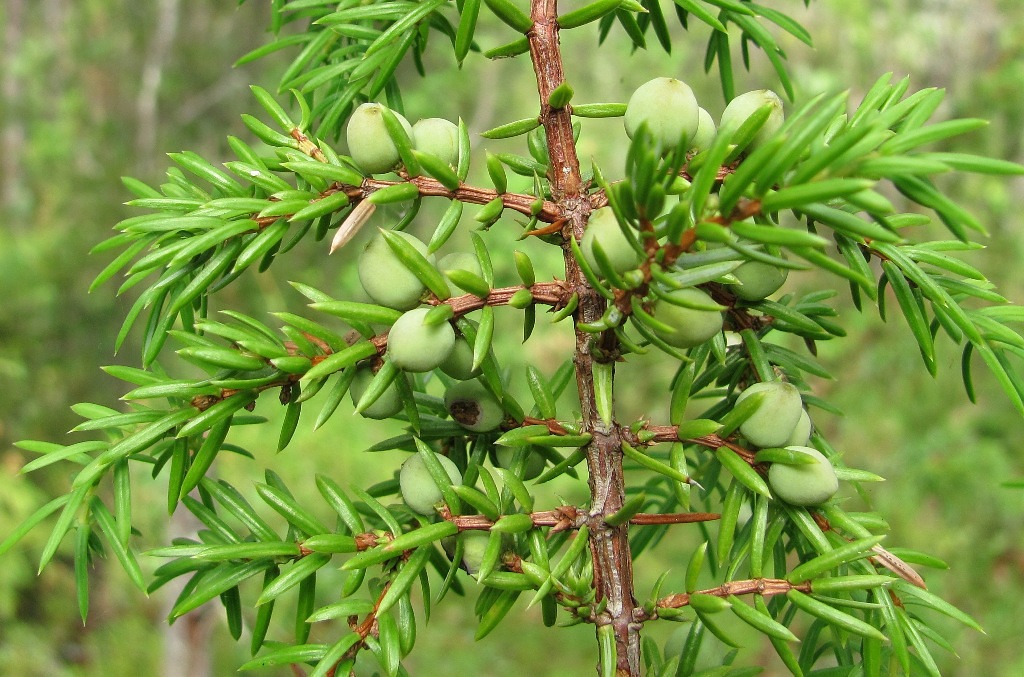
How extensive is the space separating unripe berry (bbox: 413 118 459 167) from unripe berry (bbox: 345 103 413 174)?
3cm

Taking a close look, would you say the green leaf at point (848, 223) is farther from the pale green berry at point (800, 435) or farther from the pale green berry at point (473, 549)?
the pale green berry at point (473, 549)

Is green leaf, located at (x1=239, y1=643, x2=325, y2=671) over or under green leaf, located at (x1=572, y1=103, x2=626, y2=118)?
under

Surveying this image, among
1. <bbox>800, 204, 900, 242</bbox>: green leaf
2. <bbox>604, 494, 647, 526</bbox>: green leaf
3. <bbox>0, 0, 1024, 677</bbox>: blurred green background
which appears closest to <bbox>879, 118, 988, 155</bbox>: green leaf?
<bbox>800, 204, 900, 242</bbox>: green leaf

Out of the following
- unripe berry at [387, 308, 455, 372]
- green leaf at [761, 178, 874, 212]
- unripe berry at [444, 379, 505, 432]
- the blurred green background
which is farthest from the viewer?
the blurred green background

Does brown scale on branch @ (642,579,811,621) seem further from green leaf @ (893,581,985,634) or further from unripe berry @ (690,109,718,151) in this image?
unripe berry @ (690,109,718,151)

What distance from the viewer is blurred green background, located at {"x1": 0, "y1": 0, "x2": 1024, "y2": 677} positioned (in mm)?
2500

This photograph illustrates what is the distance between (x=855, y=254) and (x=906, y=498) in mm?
2146

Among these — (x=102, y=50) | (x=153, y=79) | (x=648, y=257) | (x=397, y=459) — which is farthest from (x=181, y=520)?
(x=102, y=50)

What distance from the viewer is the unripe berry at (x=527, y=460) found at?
0.65 m

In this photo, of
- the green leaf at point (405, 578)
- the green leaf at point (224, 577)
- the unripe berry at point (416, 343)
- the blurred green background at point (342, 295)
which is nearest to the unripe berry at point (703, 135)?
the unripe berry at point (416, 343)

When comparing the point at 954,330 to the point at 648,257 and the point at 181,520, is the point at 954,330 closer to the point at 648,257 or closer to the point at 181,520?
the point at 648,257

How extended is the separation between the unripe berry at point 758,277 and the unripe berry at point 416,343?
214 millimetres

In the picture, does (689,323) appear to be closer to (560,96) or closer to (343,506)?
(560,96)

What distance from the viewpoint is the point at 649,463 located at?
56cm
